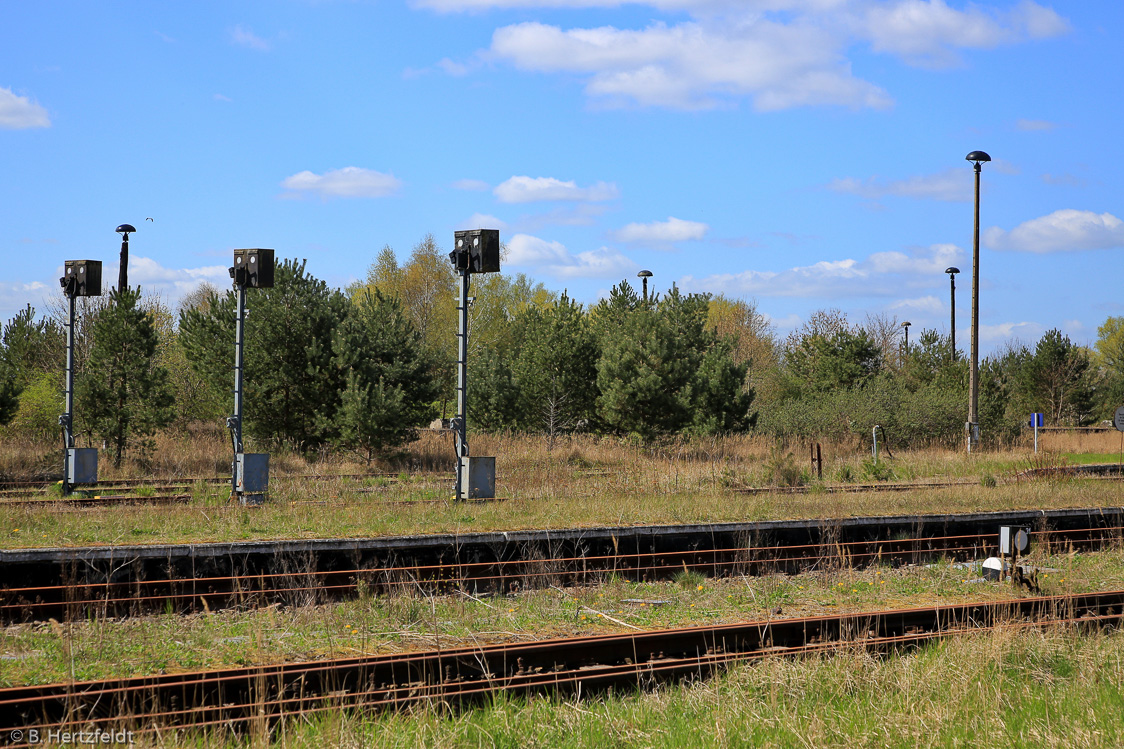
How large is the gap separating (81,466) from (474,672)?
14456mm

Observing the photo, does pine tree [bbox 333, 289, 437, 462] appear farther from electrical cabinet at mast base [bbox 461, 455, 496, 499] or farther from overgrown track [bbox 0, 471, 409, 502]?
electrical cabinet at mast base [bbox 461, 455, 496, 499]

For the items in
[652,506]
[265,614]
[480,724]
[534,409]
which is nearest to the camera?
[480,724]

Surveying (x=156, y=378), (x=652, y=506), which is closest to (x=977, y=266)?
(x=652, y=506)

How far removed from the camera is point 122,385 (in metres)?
24.2

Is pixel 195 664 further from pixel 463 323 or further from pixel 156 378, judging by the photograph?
pixel 156 378

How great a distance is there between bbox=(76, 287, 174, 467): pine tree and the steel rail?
51.3 feet

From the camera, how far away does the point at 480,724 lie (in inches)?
236

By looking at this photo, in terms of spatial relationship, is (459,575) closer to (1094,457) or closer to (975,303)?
(975,303)

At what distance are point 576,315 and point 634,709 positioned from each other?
35.5m

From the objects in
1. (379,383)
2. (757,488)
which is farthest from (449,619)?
(379,383)

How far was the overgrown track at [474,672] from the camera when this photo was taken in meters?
5.80

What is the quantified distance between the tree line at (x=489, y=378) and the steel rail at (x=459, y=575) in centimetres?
1487

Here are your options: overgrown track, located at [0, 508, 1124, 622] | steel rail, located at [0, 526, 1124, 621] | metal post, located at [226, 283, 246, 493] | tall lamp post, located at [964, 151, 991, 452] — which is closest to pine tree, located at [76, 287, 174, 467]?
metal post, located at [226, 283, 246, 493]

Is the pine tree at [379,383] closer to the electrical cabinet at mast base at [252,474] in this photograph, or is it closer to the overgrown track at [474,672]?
the electrical cabinet at mast base at [252,474]
